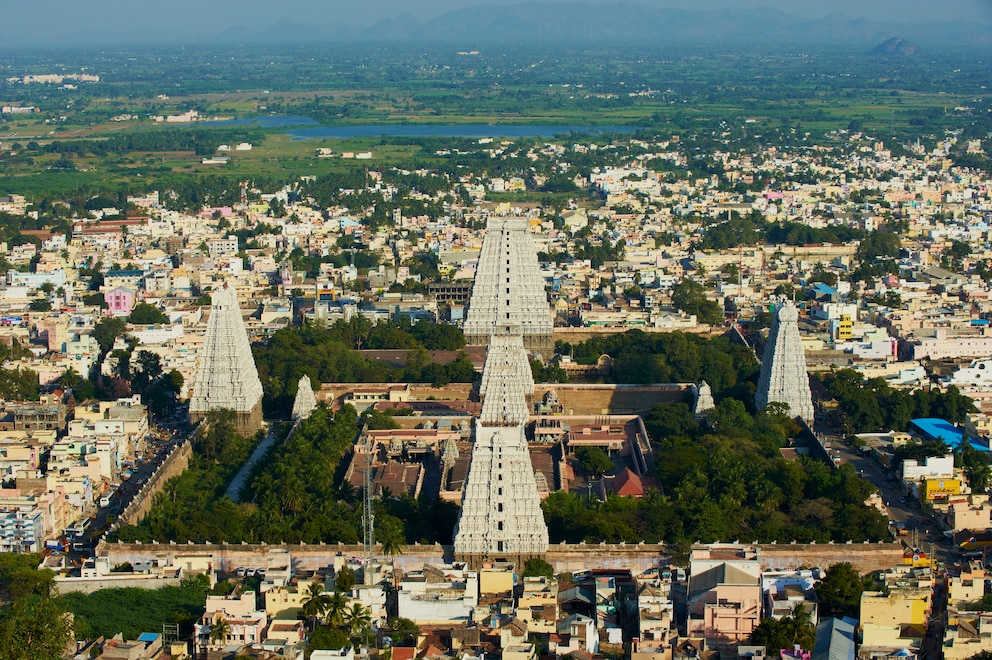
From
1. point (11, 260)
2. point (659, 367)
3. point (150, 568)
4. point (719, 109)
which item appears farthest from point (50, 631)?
point (719, 109)

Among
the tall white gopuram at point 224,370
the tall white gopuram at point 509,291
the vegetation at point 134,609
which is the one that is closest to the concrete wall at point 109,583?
the vegetation at point 134,609

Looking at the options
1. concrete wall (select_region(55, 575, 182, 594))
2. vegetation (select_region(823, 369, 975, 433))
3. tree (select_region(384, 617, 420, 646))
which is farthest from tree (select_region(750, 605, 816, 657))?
vegetation (select_region(823, 369, 975, 433))

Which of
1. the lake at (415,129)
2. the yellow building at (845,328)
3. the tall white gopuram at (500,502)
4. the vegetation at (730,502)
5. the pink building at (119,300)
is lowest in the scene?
the lake at (415,129)

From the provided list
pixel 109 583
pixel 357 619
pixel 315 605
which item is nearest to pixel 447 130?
pixel 109 583

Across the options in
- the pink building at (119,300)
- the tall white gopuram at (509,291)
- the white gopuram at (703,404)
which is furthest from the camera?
the pink building at (119,300)

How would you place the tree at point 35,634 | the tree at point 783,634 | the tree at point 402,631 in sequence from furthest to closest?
the tree at point 402,631
the tree at point 783,634
the tree at point 35,634

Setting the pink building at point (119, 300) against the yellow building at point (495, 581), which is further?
the pink building at point (119, 300)

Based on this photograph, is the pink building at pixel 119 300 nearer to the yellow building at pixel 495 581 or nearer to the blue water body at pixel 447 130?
the yellow building at pixel 495 581

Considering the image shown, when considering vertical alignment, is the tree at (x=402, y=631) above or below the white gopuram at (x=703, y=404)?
above
